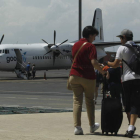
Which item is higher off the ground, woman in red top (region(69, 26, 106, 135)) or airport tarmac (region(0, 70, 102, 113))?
woman in red top (region(69, 26, 106, 135))

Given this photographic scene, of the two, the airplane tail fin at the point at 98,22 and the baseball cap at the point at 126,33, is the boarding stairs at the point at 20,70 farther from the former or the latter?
the baseball cap at the point at 126,33

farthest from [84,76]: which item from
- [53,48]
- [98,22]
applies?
[98,22]

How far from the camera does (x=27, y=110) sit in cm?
1214

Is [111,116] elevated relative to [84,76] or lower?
lower

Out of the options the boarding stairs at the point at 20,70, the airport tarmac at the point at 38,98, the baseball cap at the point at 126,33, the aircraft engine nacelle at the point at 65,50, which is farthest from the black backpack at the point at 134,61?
the aircraft engine nacelle at the point at 65,50

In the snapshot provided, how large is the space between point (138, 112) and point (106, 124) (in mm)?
592

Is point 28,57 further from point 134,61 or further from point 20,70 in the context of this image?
point 134,61

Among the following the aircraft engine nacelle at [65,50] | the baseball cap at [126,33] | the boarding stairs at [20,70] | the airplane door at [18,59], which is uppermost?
the baseball cap at [126,33]

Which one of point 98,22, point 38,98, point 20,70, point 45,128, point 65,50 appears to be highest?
point 98,22

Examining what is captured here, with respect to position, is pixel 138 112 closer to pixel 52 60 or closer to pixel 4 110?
pixel 4 110

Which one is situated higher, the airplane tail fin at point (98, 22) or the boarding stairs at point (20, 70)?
the airplane tail fin at point (98, 22)

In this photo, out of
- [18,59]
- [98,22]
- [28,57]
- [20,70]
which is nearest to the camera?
[18,59]

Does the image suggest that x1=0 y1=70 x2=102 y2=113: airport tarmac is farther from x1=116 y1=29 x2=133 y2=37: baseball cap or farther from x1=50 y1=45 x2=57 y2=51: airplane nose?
x1=50 y1=45 x2=57 y2=51: airplane nose

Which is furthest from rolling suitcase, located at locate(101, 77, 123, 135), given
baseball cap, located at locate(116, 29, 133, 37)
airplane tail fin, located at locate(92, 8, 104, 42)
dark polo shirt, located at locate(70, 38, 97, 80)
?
airplane tail fin, located at locate(92, 8, 104, 42)
